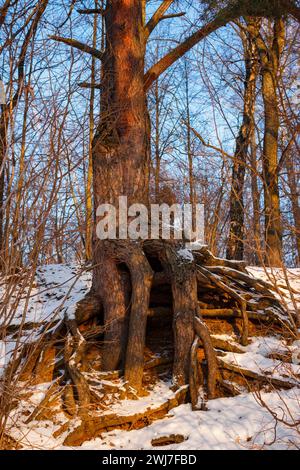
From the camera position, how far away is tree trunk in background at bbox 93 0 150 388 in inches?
229

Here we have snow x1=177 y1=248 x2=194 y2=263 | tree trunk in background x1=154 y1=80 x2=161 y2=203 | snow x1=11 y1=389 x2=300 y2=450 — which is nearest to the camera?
snow x1=11 y1=389 x2=300 y2=450

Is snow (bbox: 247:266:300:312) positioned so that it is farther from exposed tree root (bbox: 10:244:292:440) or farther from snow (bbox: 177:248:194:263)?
snow (bbox: 177:248:194:263)

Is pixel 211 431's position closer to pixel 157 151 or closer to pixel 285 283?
pixel 285 283

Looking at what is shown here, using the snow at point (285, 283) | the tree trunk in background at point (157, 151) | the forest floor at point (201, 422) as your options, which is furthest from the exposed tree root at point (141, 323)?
the tree trunk in background at point (157, 151)

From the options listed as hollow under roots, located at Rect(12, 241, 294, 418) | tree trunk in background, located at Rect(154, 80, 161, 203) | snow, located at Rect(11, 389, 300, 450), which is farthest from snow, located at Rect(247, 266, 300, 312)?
tree trunk in background, located at Rect(154, 80, 161, 203)

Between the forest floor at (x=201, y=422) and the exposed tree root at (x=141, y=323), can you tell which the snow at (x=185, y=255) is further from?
the forest floor at (x=201, y=422)

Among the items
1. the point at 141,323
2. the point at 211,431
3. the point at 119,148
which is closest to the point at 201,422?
the point at 211,431

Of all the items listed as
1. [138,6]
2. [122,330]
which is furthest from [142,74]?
[122,330]

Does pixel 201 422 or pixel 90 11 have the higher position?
pixel 90 11

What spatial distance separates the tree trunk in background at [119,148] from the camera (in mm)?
5809

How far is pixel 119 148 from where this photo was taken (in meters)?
6.14

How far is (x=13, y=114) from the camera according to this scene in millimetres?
2965
